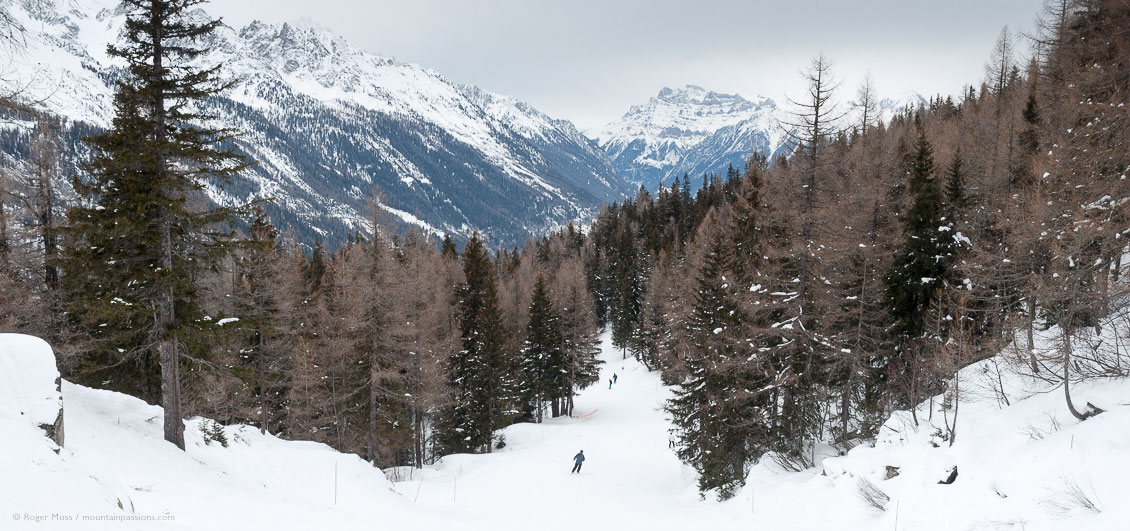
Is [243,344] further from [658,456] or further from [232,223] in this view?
[658,456]

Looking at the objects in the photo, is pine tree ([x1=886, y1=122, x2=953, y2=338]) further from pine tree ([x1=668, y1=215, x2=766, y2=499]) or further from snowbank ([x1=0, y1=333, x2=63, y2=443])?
snowbank ([x1=0, y1=333, x2=63, y2=443])

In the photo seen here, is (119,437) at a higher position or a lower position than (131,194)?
lower

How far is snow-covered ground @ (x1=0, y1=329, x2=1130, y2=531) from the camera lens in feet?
23.1

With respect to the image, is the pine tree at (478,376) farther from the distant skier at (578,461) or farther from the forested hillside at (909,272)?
the forested hillside at (909,272)

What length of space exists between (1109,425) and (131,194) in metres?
19.9

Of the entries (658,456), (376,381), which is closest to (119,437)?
(376,381)

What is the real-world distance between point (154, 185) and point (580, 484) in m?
19.0

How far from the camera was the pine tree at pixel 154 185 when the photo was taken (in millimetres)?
11445

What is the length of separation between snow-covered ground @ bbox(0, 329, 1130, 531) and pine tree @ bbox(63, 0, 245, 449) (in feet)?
9.18

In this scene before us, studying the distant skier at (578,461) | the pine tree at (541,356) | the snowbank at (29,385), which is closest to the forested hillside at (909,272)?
the distant skier at (578,461)

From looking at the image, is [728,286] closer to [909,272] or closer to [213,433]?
[909,272]

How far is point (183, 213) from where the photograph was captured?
12.0m

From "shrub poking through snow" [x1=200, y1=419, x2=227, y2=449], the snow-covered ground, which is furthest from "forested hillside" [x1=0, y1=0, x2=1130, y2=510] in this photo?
"shrub poking through snow" [x1=200, y1=419, x2=227, y2=449]

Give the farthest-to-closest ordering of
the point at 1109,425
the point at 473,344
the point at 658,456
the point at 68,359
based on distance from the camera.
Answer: the point at 473,344 → the point at 658,456 → the point at 68,359 → the point at 1109,425
